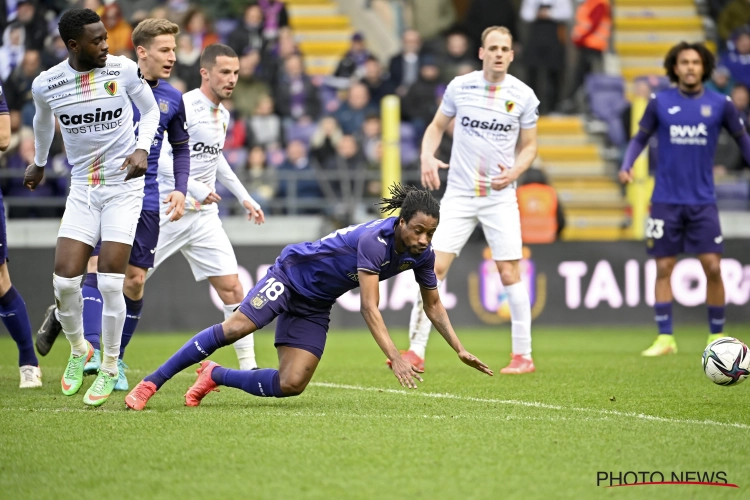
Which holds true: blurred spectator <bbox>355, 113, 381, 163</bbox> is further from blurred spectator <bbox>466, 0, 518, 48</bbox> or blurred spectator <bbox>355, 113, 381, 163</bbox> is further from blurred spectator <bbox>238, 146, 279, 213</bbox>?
blurred spectator <bbox>466, 0, 518, 48</bbox>

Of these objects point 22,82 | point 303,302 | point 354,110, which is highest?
point 22,82

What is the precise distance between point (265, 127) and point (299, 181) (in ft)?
5.03

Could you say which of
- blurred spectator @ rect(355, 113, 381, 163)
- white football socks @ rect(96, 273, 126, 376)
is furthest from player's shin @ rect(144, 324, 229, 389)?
blurred spectator @ rect(355, 113, 381, 163)

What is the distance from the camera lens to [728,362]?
7.55 m

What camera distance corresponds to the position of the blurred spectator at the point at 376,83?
55.9 ft

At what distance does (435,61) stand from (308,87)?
204 centimetres

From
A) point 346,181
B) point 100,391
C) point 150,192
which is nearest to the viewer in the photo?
point 100,391

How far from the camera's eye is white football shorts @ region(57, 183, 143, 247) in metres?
7.33

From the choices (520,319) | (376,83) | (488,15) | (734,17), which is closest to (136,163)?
(520,319)

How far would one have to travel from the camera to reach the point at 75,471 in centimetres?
509

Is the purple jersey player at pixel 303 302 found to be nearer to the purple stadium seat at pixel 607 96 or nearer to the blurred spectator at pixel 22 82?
the blurred spectator at pixel 22 82

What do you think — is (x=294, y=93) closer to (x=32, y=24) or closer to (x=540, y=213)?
(x=32, y=24)

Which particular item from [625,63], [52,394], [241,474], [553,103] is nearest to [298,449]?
[241,474]

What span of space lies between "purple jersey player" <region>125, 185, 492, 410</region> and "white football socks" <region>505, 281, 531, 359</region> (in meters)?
2.53
